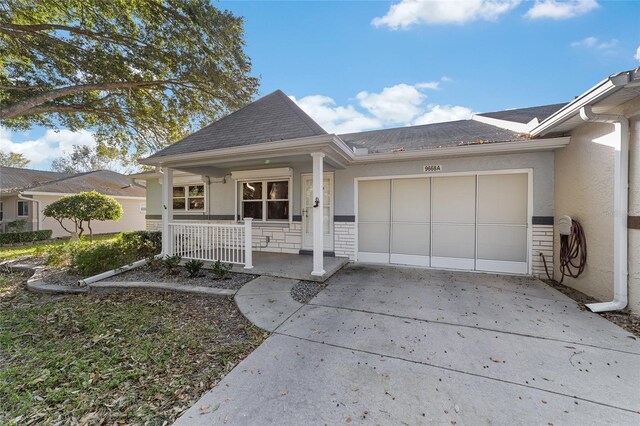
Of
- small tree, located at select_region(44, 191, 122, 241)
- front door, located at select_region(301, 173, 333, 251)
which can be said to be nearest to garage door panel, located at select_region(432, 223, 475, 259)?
front door, located at select_region(301, 173, 333, 251)

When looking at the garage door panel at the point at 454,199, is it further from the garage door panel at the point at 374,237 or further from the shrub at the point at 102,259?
the shrub at the point at 102,259

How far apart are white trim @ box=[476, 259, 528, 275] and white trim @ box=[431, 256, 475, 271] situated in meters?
0.18

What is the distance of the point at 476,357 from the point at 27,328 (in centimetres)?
598

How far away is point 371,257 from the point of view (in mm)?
6699

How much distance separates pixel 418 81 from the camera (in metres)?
8.22

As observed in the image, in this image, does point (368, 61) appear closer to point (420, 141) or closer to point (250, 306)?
point (420, 141)

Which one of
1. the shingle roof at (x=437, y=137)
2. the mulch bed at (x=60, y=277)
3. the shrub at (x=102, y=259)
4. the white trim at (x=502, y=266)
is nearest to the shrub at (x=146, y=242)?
the shrub at (x=102, y=259)

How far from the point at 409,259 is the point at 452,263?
96cm

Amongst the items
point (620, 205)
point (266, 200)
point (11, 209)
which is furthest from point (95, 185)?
point (620, 205)

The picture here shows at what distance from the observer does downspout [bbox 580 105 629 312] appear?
3.55 meters

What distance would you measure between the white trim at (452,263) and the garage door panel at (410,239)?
27cm

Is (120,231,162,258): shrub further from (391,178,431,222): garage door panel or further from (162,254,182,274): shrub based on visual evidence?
(391,178,431,222): garage door panel

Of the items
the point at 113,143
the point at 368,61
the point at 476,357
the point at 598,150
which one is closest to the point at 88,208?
the point at 113,143

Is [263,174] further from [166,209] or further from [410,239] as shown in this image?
[410,239]
